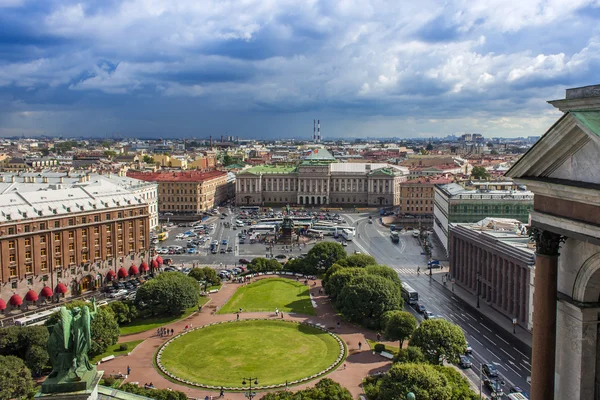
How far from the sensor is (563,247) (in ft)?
56.0

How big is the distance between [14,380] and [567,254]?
4064 centimetres

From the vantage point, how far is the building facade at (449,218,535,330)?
2340 inches

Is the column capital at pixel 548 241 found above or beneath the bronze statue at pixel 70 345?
above

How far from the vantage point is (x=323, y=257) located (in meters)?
81.2

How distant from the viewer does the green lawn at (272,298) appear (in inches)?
2635

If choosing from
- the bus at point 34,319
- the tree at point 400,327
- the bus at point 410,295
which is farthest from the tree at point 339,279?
the bus at point 34,319

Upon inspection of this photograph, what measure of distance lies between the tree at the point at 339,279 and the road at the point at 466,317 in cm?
825

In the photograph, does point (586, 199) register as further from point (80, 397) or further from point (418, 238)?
point (418, 238)

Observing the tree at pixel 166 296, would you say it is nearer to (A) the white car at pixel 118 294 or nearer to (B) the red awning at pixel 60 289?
(A) the white car at pixel 118 294

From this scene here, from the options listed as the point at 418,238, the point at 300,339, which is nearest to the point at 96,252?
the point at 300,339

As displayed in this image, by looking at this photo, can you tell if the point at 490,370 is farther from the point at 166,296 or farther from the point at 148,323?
the point at 148,323

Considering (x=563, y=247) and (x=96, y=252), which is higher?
(x=563, y=247)

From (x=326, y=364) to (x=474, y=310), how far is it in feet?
81.5

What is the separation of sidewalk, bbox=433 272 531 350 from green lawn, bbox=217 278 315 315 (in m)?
20.2
